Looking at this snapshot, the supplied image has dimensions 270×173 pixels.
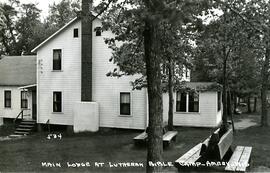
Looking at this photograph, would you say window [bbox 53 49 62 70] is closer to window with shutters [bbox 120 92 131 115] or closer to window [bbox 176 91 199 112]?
window with shutters [bbox 120 92 131 115]

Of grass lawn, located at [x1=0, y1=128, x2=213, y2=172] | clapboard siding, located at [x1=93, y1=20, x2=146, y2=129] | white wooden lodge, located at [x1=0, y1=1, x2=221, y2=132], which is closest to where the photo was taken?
grass lawn, located at [x1=0, y1=128, x2=213, y2=172]

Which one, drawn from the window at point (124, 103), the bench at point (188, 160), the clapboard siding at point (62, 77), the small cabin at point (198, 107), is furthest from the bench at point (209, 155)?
the clapboard siding at point (62, 77)

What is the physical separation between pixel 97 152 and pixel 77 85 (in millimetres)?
9648

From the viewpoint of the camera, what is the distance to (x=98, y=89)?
24.3 m

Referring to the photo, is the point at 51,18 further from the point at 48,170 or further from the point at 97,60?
the point at 48,170

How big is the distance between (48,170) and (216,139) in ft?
20.9

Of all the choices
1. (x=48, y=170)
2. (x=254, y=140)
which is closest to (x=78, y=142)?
(x=48, y=170)

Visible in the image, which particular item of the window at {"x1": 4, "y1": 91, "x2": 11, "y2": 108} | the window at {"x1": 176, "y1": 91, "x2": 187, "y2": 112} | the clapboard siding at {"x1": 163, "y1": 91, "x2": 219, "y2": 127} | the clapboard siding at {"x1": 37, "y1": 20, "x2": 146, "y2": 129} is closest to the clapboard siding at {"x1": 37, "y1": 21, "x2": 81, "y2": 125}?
the clapboard siding at {"x1": 37, "y1": 20, "x2": 146, "y2": 129}

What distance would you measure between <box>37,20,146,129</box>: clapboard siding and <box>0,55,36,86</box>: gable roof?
3486 millimetres

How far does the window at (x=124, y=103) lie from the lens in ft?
77.8

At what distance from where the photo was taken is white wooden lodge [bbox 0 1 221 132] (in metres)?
23.7

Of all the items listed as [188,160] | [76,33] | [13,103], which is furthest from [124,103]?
[188,160]

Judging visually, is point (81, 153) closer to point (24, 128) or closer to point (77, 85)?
point (77, 85)

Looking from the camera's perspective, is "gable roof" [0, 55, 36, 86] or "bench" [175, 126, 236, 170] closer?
"bench" [175, 126, 236, 170]
